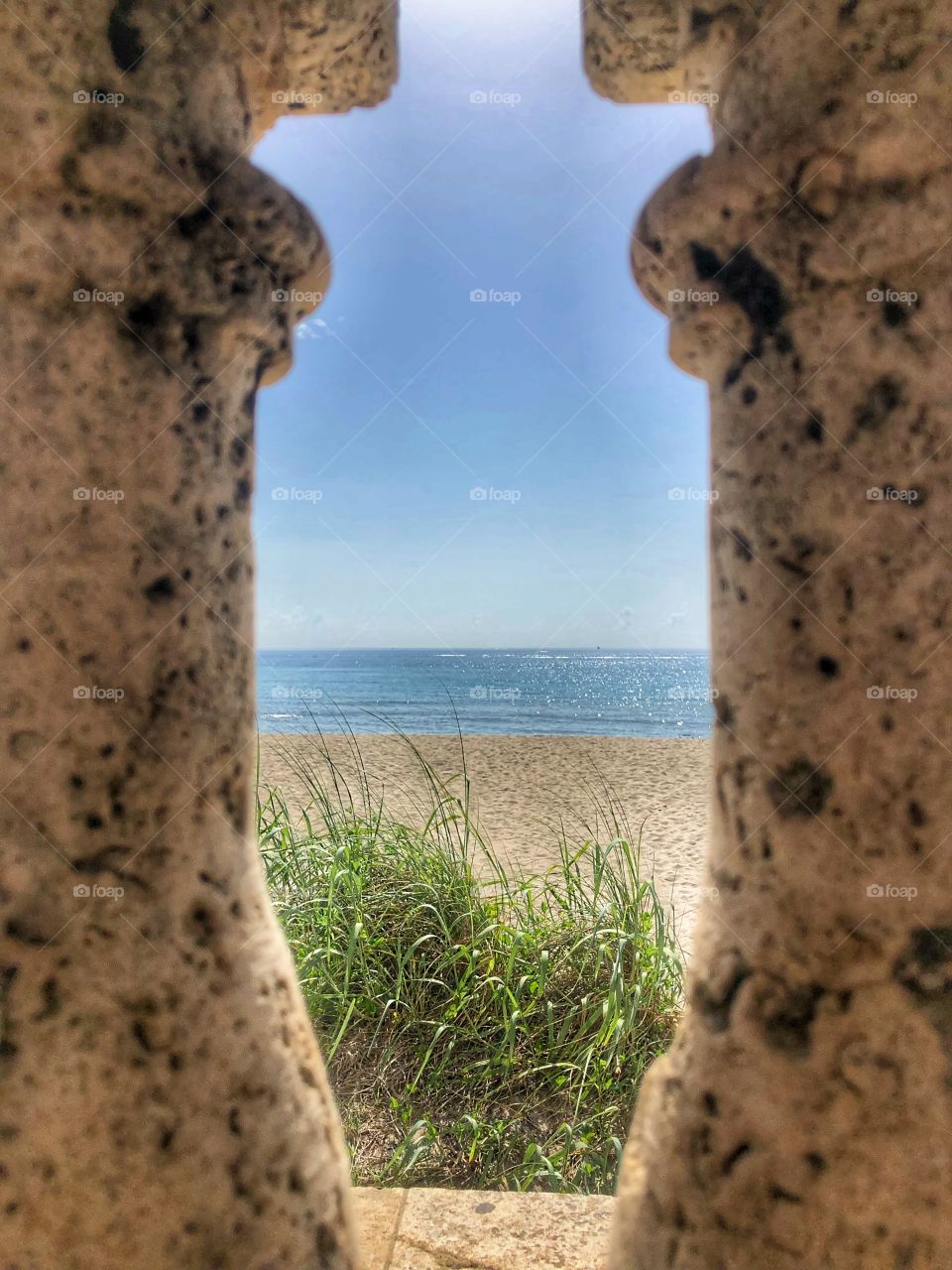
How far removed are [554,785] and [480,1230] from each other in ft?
25.8

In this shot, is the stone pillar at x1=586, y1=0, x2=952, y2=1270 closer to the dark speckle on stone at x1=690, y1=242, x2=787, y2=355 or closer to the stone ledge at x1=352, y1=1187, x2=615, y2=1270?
the dark speckle on stone at x1=690, y1=242, x2=787, y2=355

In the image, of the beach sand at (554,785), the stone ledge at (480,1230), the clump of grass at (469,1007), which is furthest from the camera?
the beach sand at (554,785)

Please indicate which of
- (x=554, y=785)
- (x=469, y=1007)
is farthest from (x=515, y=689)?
(x=469, y=1007)

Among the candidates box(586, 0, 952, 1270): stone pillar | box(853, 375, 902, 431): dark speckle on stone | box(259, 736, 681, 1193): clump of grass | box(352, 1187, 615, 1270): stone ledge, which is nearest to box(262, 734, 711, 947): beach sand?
box(259, 736, 681, 1193): clump of grass

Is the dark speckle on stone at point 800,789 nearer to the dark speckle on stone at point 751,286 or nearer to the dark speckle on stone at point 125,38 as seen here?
the dark speckle on stone at point 751,286

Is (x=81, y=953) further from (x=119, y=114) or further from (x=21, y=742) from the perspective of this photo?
(x=119, y=114)

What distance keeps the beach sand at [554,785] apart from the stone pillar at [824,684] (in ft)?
7.65

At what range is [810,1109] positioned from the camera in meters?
0.91

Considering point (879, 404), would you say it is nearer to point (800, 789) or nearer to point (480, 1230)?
point (800, 789)

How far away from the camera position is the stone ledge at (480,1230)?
1.48 metres

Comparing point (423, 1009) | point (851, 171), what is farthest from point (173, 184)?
point (423, 1009)

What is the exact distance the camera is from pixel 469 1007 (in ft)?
9.86

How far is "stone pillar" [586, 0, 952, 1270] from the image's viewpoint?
90 centimetres

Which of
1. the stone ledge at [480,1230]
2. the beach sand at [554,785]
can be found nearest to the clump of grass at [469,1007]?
the beach sand at [554,785]
